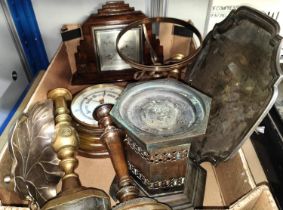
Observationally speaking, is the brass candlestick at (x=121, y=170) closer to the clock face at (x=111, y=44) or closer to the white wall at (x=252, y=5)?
the clock face at (x=111, y=44)

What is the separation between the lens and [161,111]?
1.96 ft

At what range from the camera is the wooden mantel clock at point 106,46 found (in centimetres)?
96

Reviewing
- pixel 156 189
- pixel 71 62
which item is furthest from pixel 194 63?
pixel 71 62

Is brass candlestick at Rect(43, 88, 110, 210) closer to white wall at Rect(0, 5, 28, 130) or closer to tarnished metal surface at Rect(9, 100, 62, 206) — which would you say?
tarnished metal surface at Rect(9, 100, 62, 206)

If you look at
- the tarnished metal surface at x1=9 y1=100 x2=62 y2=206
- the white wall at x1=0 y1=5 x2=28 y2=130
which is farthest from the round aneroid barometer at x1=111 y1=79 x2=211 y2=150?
the white wall at x1=0 y1=5 x2=28 y2=130

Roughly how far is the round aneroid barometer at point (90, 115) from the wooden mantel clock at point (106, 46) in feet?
0.32

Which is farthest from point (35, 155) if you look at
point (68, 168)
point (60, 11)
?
point (60, 11)

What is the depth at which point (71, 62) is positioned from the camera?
1101 mm

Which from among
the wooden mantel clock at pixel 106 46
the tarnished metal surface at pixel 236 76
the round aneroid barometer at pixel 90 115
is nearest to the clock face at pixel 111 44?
the wooden mantel clock at pixel 106 46

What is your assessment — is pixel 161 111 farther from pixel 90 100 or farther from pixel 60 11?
pixel 60 11

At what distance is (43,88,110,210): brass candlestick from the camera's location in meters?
0.55

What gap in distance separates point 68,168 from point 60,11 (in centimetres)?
64

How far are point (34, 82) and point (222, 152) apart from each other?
72 centimetres

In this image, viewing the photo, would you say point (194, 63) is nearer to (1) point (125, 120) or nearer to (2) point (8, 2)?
(1) point (125, 120)
